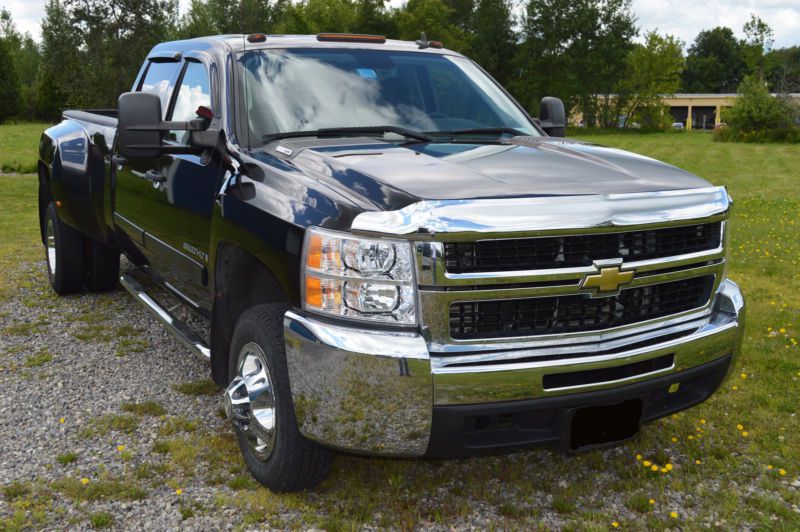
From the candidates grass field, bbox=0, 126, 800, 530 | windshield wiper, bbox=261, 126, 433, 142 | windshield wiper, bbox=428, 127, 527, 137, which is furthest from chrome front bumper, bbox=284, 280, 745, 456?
windshield wiper, bbox=428, 127, 527, 137

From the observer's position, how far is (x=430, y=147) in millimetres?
3799

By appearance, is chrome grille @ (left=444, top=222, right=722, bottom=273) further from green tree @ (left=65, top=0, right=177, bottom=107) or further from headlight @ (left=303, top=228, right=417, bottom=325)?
green tree @ (left=65, top=0, right=177, bottom=107)

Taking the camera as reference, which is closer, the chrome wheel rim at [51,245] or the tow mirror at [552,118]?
the tow mirror at [552,118]

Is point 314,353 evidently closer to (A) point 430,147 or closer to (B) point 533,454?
(A) point 430,147

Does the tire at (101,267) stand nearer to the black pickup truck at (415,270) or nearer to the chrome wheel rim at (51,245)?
the chrome wheel rim at (51,245)

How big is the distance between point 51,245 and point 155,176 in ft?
10.1

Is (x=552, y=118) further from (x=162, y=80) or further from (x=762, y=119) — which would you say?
(x=762, y=119)

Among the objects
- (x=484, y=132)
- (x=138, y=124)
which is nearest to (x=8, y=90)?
(x=138, y=124)

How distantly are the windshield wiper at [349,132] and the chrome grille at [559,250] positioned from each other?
1256 millimetres

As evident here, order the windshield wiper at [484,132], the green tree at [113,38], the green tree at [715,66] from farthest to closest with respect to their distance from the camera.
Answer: the green tree at [715,66] → the green tree at [113,38] → the windshield wiper at [484,132]

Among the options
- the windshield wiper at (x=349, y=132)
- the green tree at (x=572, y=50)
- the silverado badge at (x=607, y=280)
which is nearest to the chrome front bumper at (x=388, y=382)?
the silverado badge at (x=607, y=280)

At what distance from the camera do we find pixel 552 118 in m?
5.18

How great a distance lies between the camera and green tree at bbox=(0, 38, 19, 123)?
65.8 meters

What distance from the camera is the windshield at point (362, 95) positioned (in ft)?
13.5
